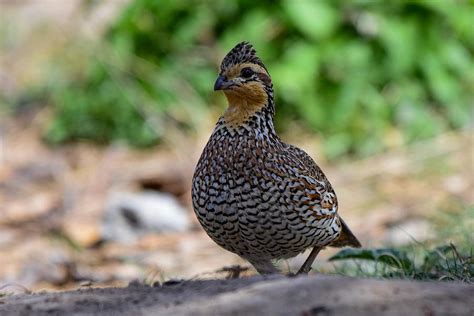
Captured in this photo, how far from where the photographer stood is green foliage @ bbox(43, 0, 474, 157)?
9.94 meters

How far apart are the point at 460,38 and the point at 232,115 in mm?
5321

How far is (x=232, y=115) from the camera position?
17.7 ft

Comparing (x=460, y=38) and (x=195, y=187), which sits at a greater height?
(x=460, y=38)

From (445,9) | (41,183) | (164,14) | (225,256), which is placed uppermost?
(164,14)

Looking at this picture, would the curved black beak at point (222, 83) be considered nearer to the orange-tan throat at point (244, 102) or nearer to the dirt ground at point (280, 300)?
the orange-tan throat at point (244, 102)

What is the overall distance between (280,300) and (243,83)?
1733mm

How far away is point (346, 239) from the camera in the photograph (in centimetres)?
586

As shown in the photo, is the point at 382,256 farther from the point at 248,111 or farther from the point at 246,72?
the point at 246,72

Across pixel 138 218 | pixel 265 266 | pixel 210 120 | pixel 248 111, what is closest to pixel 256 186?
pixel 248 111

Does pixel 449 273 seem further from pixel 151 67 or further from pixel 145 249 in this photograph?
pixel 151 67

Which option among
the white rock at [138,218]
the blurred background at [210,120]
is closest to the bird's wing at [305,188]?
the blurred background at [210,120]

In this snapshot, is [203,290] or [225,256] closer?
[203,290]

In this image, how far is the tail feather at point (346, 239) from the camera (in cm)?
579

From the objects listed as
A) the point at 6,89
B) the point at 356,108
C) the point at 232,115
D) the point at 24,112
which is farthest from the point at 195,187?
the point at 6,89
